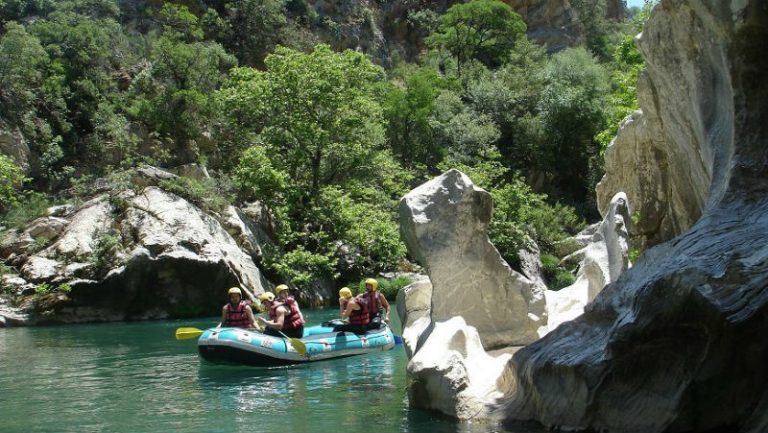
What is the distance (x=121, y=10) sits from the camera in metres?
40.4

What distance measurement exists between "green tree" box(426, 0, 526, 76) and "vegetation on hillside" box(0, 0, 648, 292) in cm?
403

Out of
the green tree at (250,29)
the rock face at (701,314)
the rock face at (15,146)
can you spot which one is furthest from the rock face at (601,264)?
the green tree at (250,29)

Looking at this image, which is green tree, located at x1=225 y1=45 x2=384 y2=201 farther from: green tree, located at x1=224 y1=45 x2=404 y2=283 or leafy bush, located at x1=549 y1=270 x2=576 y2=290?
leafy bush, located at x1=549 y1=270 x2=576 y2=290

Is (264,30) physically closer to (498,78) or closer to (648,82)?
(498,78)

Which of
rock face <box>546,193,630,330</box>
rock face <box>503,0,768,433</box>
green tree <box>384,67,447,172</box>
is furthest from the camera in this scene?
green tree <box>384,67,447,172</box>

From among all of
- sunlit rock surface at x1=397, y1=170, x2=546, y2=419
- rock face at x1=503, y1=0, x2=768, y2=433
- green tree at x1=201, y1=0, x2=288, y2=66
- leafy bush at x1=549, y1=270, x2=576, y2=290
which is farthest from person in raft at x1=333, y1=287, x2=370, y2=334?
green tree at x1=201, y1=0, x2=288, y2=66

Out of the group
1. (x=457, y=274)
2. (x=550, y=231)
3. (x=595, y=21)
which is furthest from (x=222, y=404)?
(x=595, y=21)

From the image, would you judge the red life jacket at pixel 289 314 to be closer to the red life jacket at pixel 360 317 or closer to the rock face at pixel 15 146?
the red life jacket at pixel 360 317

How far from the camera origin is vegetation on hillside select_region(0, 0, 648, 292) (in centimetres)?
2773

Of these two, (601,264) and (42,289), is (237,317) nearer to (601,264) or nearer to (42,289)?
(601,264)

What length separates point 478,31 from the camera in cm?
4747

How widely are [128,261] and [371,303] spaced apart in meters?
10.1

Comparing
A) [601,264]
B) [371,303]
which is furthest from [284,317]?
[601,264]

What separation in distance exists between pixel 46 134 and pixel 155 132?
3903mm
